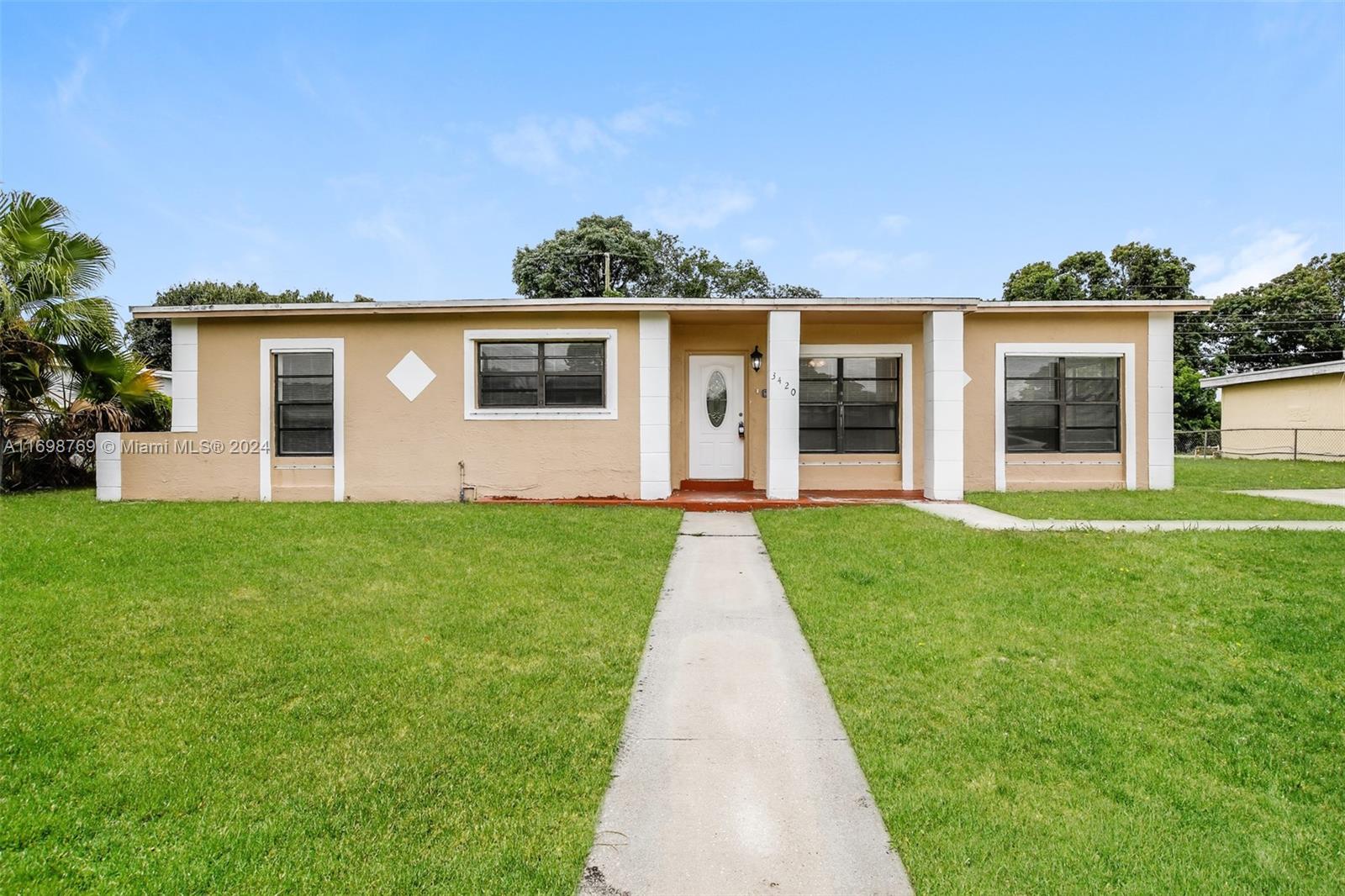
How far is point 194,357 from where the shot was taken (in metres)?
9.59

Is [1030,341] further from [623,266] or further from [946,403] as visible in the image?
[623,266]

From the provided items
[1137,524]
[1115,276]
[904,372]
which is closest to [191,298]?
[904,372]

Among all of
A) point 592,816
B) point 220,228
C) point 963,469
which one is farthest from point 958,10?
point 220,228

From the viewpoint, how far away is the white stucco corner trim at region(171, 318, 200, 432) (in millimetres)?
9508

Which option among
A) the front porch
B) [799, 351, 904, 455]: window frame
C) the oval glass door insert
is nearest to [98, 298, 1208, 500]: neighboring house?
the front porch

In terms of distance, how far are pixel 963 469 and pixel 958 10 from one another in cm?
829

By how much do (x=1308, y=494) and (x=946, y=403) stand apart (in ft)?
19.3

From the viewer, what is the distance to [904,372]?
10.4 m

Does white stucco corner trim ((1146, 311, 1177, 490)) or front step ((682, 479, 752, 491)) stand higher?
Result: white stucco corner trim ((1146, 311, 1177, 490))

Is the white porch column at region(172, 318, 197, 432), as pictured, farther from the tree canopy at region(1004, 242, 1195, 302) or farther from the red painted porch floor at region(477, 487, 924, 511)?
the tree canopy at region(1004, 242, 1195, 302)

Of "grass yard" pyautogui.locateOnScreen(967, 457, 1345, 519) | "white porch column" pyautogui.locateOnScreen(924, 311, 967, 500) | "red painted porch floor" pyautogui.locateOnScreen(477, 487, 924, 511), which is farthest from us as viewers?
"white porch column" pyautogui.locateOnScreen(924, 311, 967, 500)

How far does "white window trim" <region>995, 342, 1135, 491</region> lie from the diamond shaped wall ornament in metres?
9.09

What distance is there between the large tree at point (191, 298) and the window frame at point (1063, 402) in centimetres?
2984

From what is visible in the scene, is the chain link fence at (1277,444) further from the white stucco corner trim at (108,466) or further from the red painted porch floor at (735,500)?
the white stucco corner trim at (108,466)
